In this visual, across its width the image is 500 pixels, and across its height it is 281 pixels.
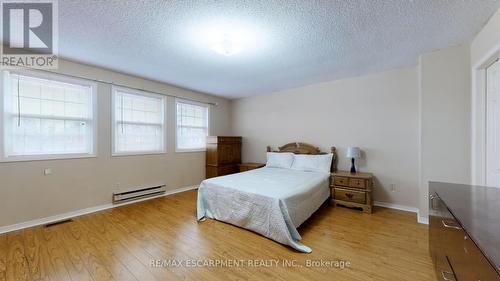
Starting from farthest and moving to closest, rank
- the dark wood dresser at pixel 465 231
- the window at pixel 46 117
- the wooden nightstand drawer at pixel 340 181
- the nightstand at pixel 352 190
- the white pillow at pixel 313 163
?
the white pillow at pixel 313 163
the wooden nightstand drawer at pixel 340 181
the nightstand at pixel 352 190
the window at pixel 46 117
the dark wood dresser at pixel 465 231

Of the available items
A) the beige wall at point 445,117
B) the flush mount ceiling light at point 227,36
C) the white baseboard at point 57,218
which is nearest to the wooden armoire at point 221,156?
the white baseboard at point 57,218

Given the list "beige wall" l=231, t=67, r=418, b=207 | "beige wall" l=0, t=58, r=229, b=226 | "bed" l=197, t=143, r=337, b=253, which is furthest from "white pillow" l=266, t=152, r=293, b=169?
"beige wall" l=0, t=58, r=229, b=226

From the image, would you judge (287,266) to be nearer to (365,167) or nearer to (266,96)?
(365,167)

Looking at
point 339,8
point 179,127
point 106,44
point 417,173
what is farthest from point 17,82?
point 417,173

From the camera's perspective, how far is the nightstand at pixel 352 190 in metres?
3.26

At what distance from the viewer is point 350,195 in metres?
3.41

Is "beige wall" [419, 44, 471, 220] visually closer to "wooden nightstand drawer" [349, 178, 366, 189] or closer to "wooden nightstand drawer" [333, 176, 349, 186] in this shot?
"wooden nightstand drawer" [349, 178, 366, 189]

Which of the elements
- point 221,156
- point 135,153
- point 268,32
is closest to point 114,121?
point 135,153

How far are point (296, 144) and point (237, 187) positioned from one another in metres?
2.22

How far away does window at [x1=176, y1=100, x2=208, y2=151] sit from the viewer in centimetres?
471

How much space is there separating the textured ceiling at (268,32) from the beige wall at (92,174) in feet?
2.54

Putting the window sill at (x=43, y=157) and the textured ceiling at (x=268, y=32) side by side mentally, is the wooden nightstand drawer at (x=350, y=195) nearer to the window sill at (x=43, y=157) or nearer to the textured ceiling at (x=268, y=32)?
the textured ceiling at (x=268, y=32)

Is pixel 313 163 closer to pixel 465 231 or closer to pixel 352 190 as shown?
pixel 352 190

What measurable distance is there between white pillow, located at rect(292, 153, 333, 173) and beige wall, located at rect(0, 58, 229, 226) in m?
2.50
